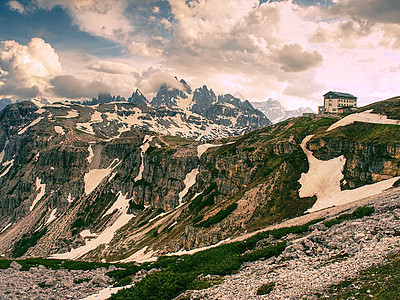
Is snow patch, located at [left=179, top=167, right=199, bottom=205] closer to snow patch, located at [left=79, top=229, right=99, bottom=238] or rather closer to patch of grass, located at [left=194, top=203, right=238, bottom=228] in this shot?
snow patch, located at [left=79, top=229, right=99, bottom=238]

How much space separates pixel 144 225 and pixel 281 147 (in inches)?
3817

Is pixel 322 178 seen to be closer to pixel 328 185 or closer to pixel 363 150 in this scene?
pixel 328 185

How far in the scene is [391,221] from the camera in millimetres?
32594

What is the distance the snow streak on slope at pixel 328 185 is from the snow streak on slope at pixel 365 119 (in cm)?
2041

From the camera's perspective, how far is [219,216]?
93.9 metres

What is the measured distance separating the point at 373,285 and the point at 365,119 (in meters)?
109

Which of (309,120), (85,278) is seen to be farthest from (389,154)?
(85,278)

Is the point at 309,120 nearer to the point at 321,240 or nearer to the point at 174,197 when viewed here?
the point at 174,197

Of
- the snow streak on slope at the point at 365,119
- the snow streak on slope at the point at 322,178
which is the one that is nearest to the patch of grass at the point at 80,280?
the snow streak on slope at the point at 322,178

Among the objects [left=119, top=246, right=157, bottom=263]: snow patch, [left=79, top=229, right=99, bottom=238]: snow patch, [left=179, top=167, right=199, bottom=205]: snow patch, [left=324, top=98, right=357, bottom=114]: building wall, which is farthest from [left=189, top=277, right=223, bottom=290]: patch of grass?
[left=79, top=229, right=99, bottom=238]: snow patch

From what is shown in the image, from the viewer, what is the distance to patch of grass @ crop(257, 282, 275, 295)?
2380 cm

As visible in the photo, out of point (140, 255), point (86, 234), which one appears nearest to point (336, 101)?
point (140, 255)

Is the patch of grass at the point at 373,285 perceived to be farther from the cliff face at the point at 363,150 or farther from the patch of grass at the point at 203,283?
the cliff face at the point at 363,150

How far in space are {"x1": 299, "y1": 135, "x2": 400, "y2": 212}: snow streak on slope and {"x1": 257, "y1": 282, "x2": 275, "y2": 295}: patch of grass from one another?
5454cm
